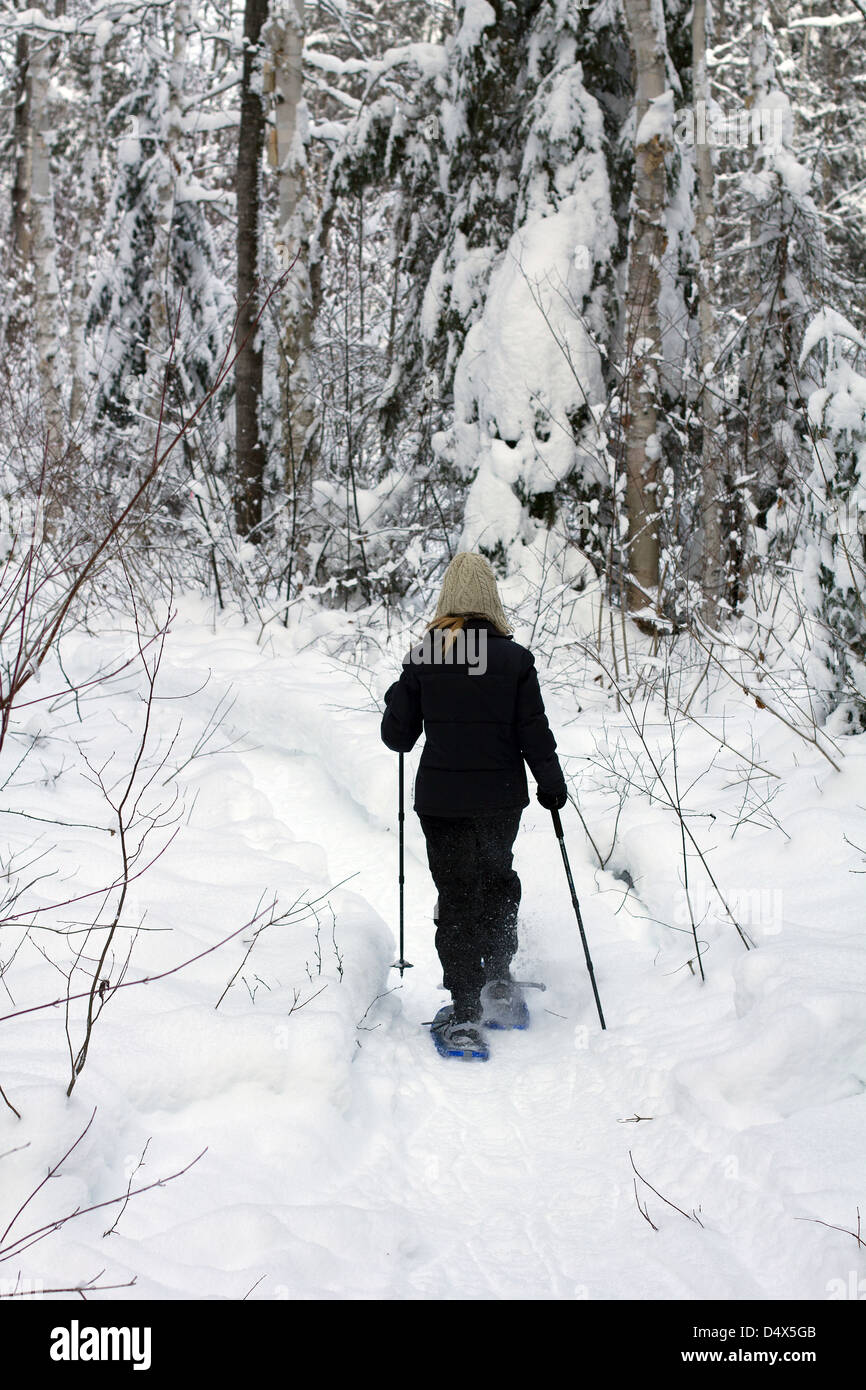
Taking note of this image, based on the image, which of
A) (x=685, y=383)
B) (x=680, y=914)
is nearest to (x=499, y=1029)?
(x=680, y=914)

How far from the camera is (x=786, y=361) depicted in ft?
32.8

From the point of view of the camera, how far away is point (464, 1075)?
3893 millimetres

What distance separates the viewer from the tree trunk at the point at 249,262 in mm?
11531

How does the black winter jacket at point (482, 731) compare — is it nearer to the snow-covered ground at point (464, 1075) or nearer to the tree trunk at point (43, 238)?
the snow-covered ground at point (464, 1075)

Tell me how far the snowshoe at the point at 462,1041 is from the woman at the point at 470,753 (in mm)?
21

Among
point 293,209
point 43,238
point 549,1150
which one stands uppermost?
point 43,238

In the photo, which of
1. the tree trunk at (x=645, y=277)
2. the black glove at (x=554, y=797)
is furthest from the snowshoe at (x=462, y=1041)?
the tree trunk at (x=645, y=277)

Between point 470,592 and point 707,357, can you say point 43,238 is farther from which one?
point 470,592

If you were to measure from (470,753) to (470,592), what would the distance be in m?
0.71

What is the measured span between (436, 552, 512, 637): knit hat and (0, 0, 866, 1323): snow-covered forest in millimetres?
1185

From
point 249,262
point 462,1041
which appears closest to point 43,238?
point 249,262

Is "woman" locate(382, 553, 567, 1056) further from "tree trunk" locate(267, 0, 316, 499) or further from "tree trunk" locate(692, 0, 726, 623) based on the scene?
"tree trunk" locate(267, 0, 316, 499)

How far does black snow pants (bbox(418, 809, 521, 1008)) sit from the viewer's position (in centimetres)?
427

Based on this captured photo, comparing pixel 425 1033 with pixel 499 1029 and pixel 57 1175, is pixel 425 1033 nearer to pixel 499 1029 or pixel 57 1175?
pixel 499 1029
